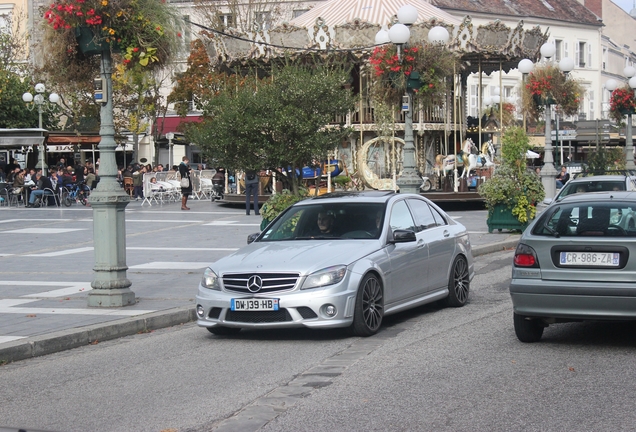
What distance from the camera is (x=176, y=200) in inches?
1590

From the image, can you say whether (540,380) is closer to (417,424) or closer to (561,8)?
(417,424)

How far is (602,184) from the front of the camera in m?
17.0

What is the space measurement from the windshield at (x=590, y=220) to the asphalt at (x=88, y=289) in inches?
184

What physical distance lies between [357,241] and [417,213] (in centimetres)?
158

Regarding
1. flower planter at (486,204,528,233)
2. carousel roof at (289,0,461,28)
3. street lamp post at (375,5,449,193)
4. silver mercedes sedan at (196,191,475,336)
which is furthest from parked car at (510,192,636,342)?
carousel roof at (289,0,461,28)

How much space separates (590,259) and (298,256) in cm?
291

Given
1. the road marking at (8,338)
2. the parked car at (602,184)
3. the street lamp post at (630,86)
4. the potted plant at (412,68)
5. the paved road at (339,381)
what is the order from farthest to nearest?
1. the street lamp post at (630,86)
2. the potted plant at (412,68)
3. the parked car at (602,184)
4. the road marking at (8,338)
5. the paved road at (339,381)

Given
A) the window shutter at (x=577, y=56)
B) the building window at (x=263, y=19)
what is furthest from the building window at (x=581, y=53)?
the building window at (x=263, y=19)

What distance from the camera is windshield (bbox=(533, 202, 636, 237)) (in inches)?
352

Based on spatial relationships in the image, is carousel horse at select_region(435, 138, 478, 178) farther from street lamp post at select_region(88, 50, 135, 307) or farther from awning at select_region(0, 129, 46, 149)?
street lamp post at select_region(88, 50, 135, 307)

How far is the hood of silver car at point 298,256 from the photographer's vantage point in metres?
9.81

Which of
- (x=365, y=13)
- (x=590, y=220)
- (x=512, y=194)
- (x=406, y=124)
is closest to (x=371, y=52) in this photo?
(x=365, y=13)

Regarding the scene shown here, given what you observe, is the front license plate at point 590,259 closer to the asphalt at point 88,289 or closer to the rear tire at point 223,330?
the rear tire at point 223,330

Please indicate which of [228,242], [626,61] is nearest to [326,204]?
[228,242]
